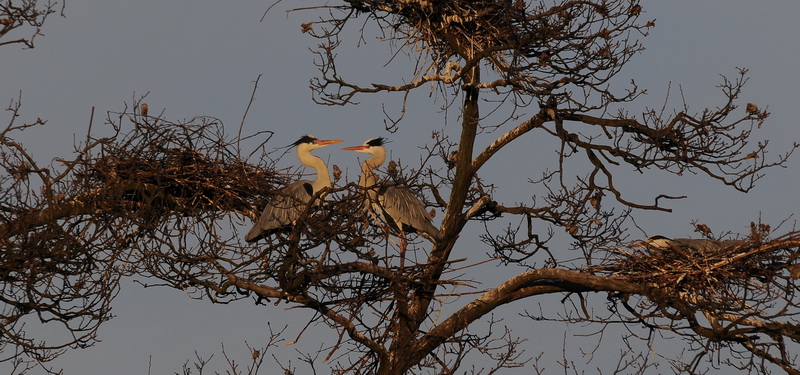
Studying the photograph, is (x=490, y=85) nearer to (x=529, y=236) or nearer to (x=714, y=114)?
(x=529, y=236)

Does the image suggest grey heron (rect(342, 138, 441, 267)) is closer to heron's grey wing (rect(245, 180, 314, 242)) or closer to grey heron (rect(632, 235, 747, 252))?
heron's grey wing (rect(245, 180, 314, 242))

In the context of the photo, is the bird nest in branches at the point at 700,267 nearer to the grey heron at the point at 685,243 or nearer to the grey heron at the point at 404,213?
the grey heron at the point at 685,243

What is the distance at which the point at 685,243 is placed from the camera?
9.13m

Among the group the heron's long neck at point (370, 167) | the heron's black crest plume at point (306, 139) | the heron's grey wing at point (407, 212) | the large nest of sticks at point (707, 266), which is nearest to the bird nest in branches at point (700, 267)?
the large nest of sticks at point (707, 266)

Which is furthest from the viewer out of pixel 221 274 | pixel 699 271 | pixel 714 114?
pixel 714 114

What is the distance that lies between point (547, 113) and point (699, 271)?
77.7 inches

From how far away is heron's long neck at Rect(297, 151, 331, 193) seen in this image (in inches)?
396

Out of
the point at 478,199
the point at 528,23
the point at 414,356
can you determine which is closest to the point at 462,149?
the point at 478,199

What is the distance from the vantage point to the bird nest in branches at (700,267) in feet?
27.0

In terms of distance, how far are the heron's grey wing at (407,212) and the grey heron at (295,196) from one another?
69 centimetres

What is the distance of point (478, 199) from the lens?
373 inches

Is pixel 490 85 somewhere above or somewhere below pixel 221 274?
above

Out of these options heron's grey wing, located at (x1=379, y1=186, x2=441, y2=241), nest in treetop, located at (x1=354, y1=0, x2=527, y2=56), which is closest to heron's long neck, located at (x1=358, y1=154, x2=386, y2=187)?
heron's grey wing, located at (x1=379, y1=186, x2=441, y2=241)

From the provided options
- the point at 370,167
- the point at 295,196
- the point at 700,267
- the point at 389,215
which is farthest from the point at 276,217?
the point at 700,267
